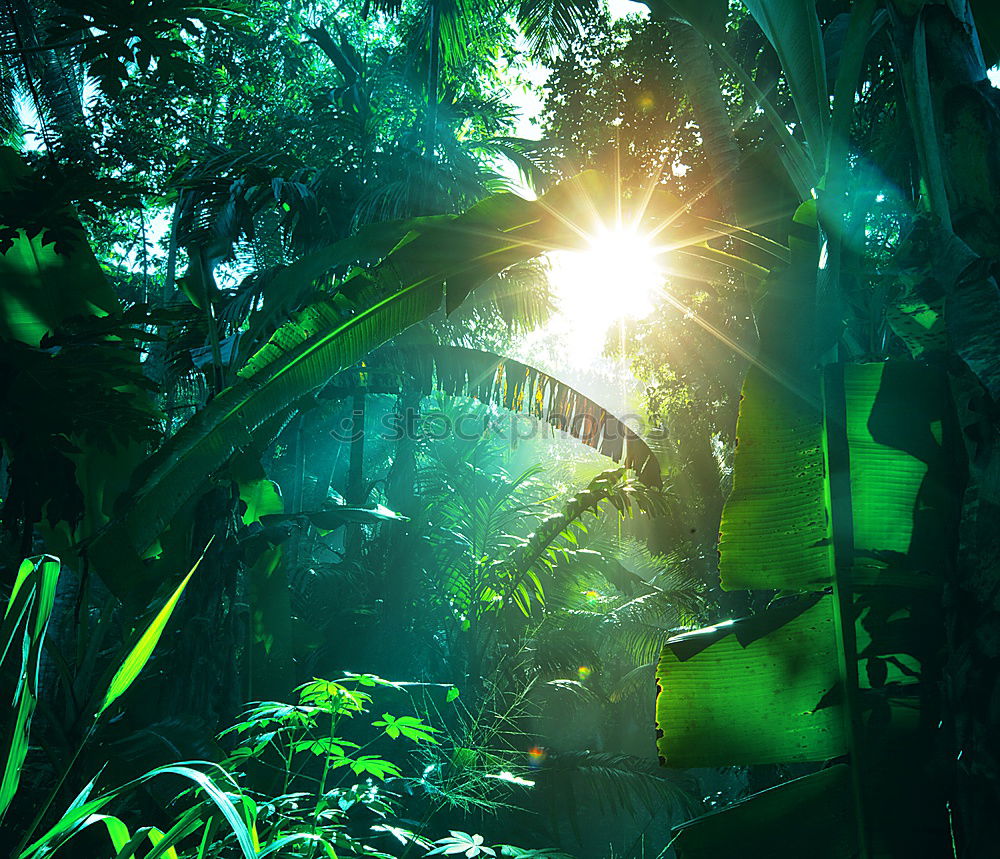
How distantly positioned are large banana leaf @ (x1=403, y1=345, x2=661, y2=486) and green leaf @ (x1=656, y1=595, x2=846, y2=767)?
160 inches

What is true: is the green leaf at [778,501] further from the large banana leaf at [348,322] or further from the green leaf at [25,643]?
the green leaf at [25,643]

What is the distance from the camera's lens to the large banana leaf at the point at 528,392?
577 centimetres

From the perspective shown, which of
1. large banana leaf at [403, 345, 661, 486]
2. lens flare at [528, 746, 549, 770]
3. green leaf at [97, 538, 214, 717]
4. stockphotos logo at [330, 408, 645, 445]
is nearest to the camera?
green leaf at [97, 538, 214, 717]

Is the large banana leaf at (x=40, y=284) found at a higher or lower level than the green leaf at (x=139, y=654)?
higher

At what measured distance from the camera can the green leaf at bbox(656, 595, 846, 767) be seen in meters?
1.44

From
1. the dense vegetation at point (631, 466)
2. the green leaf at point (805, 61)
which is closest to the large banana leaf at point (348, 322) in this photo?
the dense vegetation at point (631, 466)

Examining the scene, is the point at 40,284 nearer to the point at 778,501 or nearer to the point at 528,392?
the point at 778,501

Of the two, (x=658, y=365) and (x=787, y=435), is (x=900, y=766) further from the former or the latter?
(x=658, y=365)

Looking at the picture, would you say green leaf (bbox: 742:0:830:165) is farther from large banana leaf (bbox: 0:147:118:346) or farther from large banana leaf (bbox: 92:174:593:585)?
large banana leaf (bbox: 0:147:118:346)

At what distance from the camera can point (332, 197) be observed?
35.6 ft

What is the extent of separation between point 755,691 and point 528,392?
188 inches

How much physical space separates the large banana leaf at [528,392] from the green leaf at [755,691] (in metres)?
4.06

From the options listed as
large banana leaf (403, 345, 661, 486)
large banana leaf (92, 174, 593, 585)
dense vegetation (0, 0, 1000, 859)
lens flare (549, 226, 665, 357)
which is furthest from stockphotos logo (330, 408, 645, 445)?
large banana leaf (92, 174, 593, 585)

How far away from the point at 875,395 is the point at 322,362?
4.75ft
